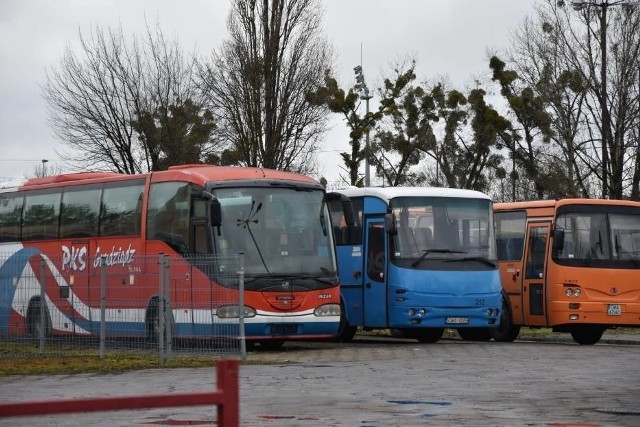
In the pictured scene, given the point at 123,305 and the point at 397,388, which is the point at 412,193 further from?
the point at 397,388

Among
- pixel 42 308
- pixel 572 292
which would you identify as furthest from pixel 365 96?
pixel 42 308

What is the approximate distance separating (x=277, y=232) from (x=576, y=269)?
648cm

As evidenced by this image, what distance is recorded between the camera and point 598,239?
2812cm

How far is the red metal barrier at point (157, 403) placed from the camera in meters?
5.49

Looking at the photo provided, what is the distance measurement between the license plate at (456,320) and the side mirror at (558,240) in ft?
8.41

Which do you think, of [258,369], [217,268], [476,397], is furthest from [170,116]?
[476,397]

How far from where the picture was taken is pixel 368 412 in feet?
42.8

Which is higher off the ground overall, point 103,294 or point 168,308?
point 103,294

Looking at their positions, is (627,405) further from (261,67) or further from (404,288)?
(261,67)

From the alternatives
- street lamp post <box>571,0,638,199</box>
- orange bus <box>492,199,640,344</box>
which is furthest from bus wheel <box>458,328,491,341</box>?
street lamp post <box>571,0,638,199</box>

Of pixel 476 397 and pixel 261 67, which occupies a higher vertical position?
pixel 261 67

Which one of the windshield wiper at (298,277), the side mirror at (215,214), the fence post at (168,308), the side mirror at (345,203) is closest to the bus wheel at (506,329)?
the side mirror at (345,203)

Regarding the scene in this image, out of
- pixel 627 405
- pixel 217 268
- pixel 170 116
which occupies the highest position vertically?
pixel 170 116

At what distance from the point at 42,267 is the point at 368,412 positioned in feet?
43.5
